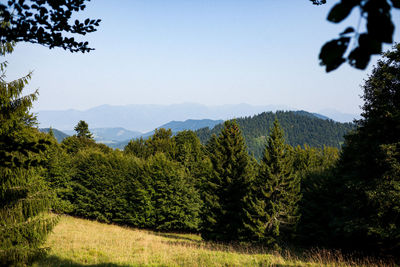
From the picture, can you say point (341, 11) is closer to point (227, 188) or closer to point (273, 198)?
point (227, 188)

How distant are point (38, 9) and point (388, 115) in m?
13.7

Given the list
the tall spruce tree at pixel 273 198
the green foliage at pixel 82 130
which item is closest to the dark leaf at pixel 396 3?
the tall spruce tree at pixel 273 198

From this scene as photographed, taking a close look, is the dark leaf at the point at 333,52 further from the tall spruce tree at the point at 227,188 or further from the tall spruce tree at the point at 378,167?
the tall spruce tree at the point at 227,188

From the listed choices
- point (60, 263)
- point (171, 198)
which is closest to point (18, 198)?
point (60, 263)

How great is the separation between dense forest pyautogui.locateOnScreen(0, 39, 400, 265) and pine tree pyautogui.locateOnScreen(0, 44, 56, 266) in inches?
1.3

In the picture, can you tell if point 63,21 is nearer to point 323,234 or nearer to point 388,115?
point 388,115

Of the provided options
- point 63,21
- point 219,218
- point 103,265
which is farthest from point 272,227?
point 63,21

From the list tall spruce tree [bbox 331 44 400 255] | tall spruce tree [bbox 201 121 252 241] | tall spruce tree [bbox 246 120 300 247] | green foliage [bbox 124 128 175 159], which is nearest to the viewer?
tall spruce tree [bbox 331 44 400 255]

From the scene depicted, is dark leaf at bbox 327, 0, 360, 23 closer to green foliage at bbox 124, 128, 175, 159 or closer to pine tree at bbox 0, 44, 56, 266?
pine tree at bbox 0, 44, 56, 266

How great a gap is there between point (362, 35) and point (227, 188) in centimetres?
2233

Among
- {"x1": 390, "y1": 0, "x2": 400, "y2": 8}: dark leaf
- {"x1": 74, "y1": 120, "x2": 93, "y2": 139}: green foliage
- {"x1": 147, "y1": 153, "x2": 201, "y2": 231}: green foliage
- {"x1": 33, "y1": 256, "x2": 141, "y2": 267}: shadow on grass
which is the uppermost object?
{"x1": 74, "y1": 120, "x2": 93, "y2": 139}: green foliage

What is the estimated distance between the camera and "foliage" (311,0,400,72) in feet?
3.78

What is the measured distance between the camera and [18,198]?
8.95 m

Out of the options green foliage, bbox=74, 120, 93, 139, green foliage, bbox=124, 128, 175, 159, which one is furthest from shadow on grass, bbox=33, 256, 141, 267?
green foliage, bbox=74, 120, 93, 139
